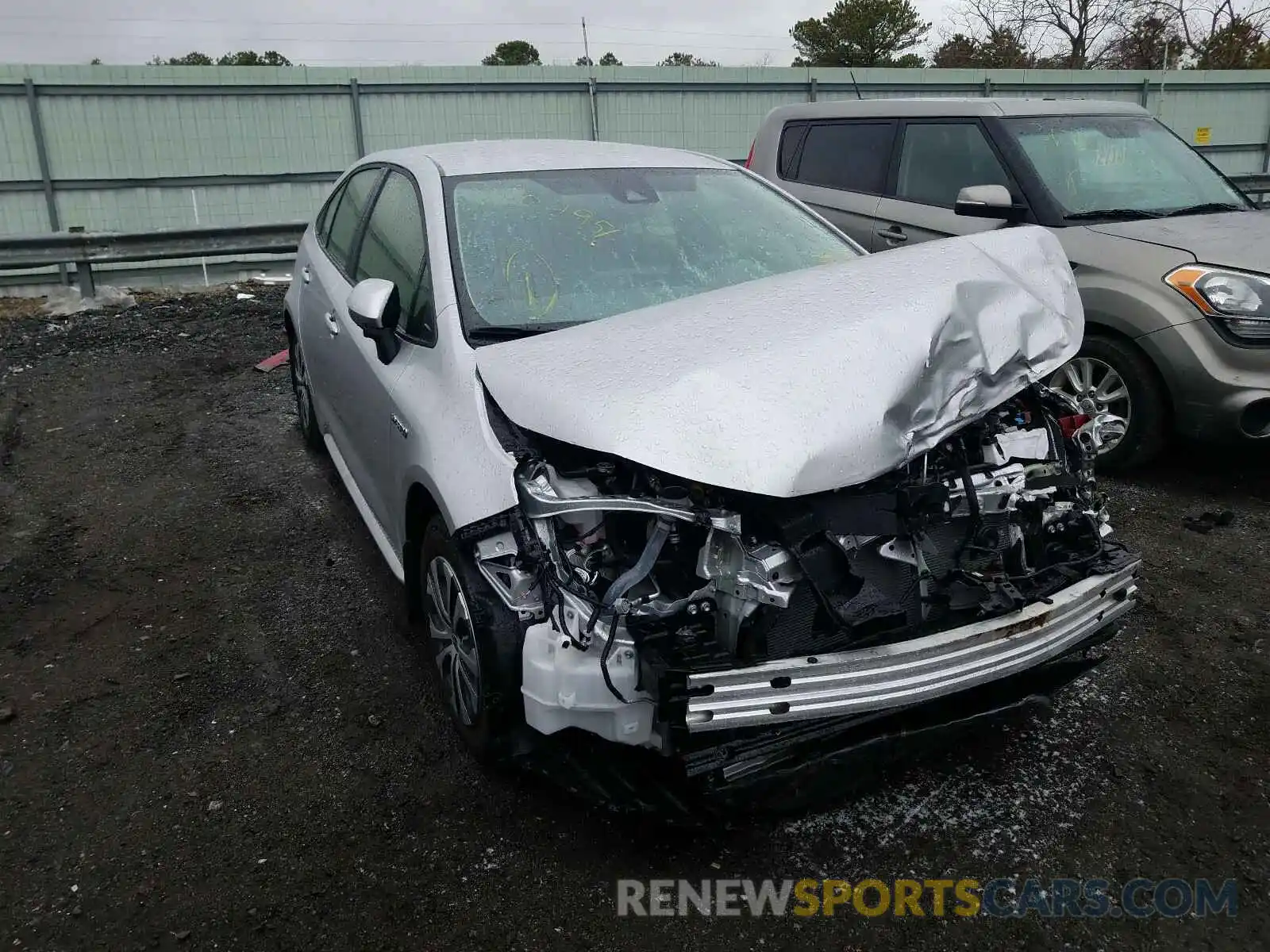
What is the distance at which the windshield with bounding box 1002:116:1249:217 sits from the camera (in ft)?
17.9

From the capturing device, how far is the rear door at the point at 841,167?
646 cm

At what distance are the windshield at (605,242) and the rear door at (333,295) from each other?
882mm

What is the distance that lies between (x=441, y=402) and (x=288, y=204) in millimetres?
10765

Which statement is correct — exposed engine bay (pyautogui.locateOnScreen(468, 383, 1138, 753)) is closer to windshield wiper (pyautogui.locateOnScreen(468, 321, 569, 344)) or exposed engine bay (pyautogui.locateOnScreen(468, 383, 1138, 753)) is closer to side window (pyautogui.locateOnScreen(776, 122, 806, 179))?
windshield wiper (pyautogui.locateOnScreen(468, 321, 569, 344))

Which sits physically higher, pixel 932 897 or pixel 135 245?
pixel 135 245

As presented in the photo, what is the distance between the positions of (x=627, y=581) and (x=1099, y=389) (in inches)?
147

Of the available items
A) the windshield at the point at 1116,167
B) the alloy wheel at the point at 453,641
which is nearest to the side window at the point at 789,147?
the windshield at the point at 1116,167

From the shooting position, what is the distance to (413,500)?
3.16 m

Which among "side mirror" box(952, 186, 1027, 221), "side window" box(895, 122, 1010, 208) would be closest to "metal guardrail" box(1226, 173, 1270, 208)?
"side window" box(895, 122, 1010, 208)

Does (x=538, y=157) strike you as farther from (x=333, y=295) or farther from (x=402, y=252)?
(x=333, y=295)

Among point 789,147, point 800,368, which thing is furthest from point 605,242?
point 789,147

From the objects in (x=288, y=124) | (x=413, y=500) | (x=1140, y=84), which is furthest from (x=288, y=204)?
(x=1140, y=84)

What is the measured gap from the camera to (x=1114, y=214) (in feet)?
17.4

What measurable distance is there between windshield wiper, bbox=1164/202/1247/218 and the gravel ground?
5.89ft
